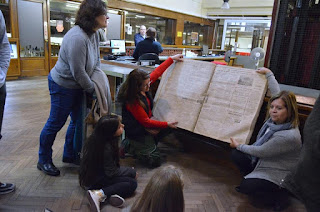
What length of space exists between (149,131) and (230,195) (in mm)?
945

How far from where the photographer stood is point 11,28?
20.4 ft

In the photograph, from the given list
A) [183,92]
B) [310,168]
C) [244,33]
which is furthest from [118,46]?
[244,33]

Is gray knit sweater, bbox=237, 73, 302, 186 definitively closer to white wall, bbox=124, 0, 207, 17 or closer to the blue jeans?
the blue jeans

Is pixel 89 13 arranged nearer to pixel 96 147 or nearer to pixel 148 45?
pixel 96 147

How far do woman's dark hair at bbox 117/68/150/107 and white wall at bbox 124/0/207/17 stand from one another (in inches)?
290

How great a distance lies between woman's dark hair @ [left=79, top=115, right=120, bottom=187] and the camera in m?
1.91

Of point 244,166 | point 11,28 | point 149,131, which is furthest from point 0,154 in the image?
point 11,28

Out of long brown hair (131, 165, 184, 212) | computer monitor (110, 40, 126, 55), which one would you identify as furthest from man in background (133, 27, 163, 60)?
long brown hair (131, 165, 184, 212)

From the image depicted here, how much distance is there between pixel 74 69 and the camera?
1.96 meters

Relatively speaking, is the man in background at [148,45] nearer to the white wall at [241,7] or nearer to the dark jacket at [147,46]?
the dark jacket at [147,46]

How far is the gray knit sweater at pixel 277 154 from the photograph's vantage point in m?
1.89

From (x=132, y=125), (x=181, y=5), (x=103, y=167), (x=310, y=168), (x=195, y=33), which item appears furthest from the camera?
(x=195, y=33)

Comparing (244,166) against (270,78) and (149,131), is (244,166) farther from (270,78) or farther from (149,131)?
(149,131)

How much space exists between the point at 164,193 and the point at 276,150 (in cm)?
109
